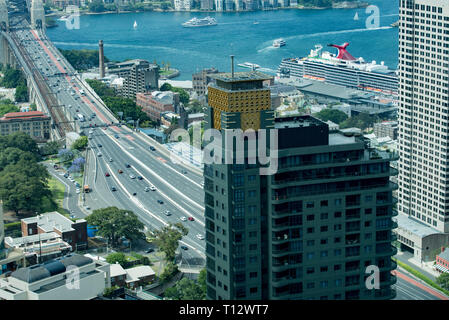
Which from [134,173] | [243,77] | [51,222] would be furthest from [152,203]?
[243,77]

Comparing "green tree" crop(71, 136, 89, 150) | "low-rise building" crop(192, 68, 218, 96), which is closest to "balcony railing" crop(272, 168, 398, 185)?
"green tree" crop(71, 136, 89, 150)

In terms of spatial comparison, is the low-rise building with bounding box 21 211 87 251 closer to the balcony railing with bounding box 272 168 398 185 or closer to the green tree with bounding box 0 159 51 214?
the green tree with bounding box 0 159 51 214

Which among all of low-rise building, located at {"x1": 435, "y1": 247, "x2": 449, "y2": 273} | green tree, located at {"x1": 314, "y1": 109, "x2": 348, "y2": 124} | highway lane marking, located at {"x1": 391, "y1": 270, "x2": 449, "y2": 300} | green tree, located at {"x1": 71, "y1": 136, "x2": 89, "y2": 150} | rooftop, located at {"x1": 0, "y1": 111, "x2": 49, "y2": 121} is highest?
rooftop, located at {"x1": 0, "y1": 111, "x2": 49, "y2": 121}

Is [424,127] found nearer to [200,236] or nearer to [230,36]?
[200,236]

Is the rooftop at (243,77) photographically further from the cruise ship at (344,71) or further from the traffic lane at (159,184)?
the cruise ship at (344,71)
